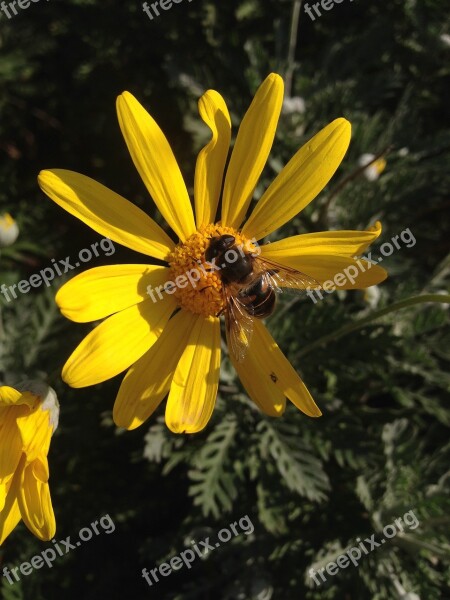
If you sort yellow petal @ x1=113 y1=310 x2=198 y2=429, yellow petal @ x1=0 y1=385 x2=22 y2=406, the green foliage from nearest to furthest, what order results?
yellow petal @ x1=0 y1=385 x2=22 y2=406, yellow petal @ x1=113 y1=310 x2=198 y2=429, the green foliage

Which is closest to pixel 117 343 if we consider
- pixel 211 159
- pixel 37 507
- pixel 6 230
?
pixel 37 507

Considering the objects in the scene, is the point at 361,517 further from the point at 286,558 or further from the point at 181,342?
the point at 181,342

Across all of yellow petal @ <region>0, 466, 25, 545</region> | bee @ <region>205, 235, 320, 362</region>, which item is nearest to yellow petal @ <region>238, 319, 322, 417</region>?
bee @ <region>205, 235, 320, 362</region>

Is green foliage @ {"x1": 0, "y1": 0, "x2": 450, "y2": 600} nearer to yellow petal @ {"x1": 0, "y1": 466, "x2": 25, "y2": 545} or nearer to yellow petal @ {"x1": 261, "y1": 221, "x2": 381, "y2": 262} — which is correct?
yellow petal @ {"x1": 261, "y1": 221, "x2": 381, "y2": 262}

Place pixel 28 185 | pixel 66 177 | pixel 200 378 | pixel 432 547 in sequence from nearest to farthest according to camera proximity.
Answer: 1. pixel 66 177
2. pixel 200 378
3. pixel 432 547
4. pixel 28 185

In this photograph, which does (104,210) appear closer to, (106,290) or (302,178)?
(106,290)

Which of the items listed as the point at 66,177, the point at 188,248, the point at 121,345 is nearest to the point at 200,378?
the point at 121,345
